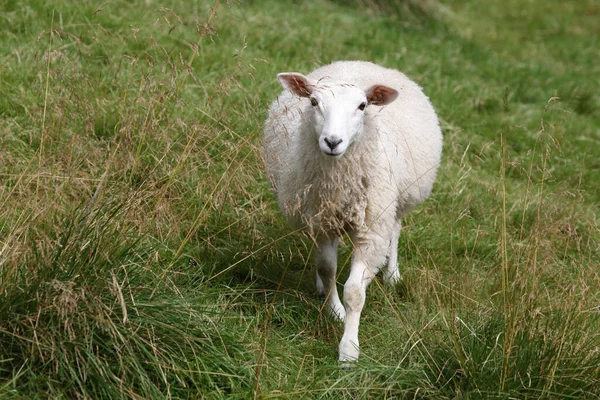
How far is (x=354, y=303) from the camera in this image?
4219 millimetres

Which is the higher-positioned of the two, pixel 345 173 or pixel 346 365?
pixel 345 173

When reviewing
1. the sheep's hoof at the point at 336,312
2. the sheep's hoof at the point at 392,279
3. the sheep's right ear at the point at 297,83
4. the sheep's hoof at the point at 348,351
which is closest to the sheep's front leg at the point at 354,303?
the sheep's hoof at the point at 348,351

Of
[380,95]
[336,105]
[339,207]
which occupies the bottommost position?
[339,207]

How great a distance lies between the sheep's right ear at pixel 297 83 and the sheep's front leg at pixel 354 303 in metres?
0.85

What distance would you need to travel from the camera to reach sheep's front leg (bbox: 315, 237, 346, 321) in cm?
450

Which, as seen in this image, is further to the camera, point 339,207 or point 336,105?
point 339,207

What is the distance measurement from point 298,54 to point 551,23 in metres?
6.98

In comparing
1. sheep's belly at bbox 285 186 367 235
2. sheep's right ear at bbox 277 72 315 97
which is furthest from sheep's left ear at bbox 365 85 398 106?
sheep's belly at bbox 285 186 367 235

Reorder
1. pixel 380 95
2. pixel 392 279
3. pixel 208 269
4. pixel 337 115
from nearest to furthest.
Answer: pixel 337 115, pixel 380 95, pixel 208 269, pixel 392 279

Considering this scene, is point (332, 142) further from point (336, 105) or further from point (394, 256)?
point (394, 256)

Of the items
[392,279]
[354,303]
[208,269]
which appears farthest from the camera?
[392,279]

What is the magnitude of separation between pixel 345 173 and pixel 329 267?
548 mm

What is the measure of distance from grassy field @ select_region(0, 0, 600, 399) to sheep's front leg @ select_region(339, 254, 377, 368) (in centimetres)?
9

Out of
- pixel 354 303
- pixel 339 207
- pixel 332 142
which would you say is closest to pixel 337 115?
pixel 332 142
